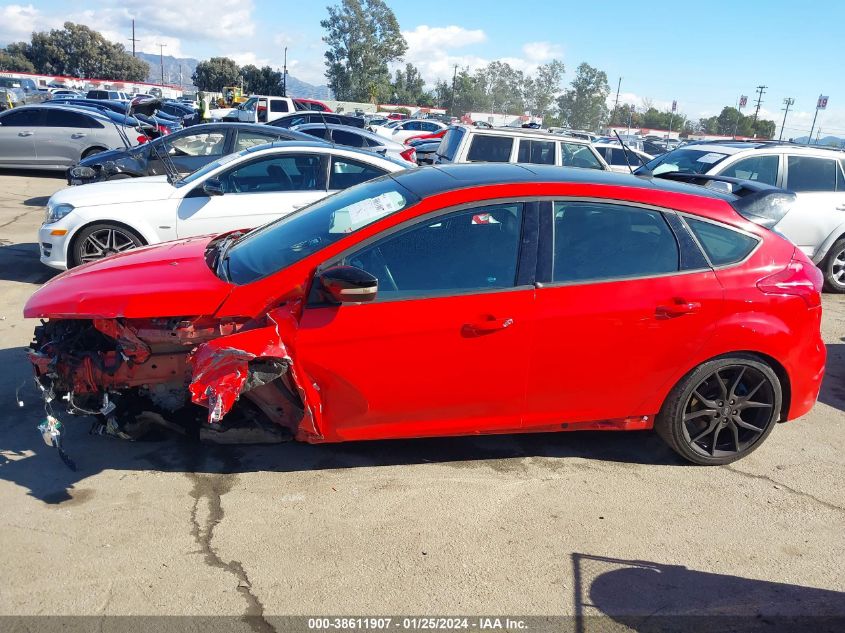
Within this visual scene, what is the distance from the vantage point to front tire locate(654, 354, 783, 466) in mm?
3961

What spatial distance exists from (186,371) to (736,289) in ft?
10.1

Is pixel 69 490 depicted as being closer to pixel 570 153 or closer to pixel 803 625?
pixel 803 625

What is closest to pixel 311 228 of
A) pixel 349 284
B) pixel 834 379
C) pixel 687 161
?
pixel 349 284

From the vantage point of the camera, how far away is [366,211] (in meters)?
3.89

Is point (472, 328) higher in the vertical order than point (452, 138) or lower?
lower

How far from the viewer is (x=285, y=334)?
11.3 ft

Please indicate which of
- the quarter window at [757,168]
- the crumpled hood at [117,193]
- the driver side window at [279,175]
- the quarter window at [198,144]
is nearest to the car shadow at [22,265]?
the crumpled hood at [117,193]

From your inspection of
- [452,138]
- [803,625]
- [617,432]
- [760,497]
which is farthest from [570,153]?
[803,625]

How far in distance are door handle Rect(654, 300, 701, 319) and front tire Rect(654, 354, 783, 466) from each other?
359 millimetres

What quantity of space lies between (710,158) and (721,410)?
19.1ft

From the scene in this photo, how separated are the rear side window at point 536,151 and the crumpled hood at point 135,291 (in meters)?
7.78

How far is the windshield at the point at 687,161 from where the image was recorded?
8.73m

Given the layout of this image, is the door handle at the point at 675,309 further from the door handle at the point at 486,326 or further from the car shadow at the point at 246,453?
the car shadow at the point at 246,453

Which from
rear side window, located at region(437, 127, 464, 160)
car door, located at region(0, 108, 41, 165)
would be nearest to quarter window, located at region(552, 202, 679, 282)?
rear side window, located at region(437, 127, 464, 160)
